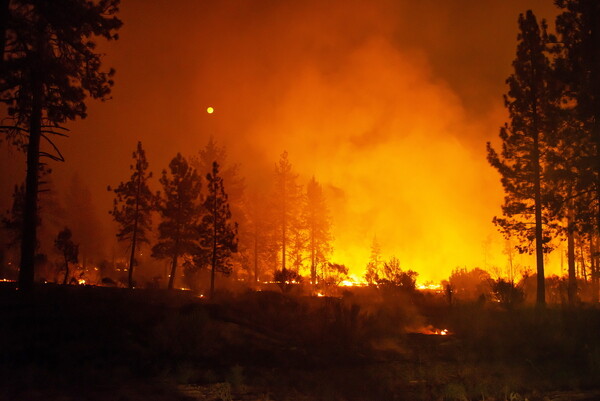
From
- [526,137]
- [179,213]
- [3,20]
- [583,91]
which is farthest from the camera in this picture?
[179,213]

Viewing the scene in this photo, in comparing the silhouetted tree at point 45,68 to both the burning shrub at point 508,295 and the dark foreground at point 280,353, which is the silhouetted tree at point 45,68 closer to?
the dark foreground at point 280,353

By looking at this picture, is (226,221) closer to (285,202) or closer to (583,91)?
(285,202)

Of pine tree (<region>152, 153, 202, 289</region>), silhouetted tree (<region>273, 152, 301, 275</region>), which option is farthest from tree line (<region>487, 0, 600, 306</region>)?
silhouetted tree (<region>273, 152, 301, 275</region>)

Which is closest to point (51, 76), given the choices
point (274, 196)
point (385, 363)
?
point (385, 363)

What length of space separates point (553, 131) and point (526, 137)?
155cm

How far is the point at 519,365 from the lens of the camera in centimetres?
1451

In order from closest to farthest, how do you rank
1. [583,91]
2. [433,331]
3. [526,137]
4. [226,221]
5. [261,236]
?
[433,331] < [583,91] < [526,137] < [226,221] < [261,236]

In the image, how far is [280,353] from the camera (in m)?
14.4

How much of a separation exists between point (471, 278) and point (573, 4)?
25.3 meters

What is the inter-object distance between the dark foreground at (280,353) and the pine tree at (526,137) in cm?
637

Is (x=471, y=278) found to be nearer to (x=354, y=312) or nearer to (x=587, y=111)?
(x=587, y=111)

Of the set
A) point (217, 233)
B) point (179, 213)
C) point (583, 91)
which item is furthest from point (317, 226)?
point (583, 91)

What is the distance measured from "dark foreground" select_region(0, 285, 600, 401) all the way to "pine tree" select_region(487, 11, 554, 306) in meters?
6.37

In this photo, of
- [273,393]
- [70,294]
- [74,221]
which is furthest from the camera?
[74,221]
